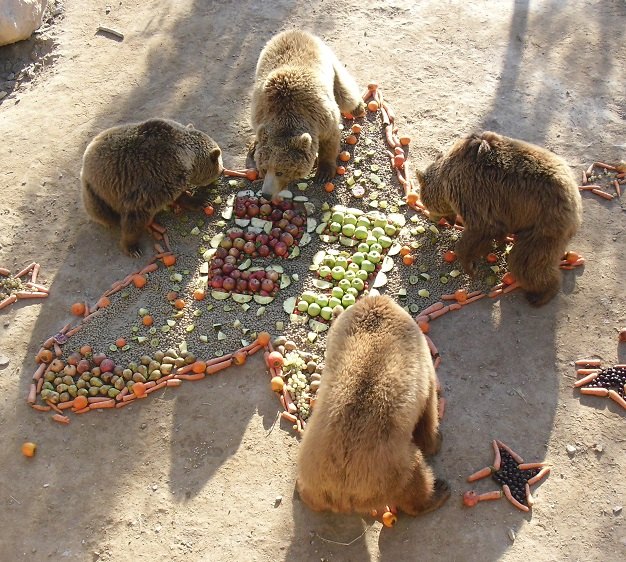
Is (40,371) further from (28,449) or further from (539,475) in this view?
(539,475)

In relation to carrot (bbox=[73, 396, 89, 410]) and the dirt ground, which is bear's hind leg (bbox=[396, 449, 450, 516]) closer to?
the dirt ground

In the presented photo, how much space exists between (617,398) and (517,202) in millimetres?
2353

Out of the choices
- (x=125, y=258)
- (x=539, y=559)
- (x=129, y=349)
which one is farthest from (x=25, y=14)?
(x=539, y=559)

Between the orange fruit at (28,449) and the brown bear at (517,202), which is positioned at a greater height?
the brown bear at (517,202)

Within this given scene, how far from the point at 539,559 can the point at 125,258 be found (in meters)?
5.86

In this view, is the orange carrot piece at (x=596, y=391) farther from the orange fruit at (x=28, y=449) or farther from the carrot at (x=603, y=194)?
the orange fruit at (x=28, y=449)

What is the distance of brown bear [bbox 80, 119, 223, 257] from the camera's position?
745 cm

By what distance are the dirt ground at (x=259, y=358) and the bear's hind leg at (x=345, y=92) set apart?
798mm

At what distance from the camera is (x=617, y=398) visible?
6.31m

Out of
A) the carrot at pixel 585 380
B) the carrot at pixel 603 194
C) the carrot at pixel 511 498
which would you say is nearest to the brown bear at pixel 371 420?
the carrot at pixel 511 498

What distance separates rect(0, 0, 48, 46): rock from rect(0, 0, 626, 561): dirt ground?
0.32m

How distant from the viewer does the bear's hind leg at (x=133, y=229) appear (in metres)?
7.59

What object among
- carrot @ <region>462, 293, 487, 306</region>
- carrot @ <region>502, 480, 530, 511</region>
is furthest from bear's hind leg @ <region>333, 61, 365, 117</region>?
carrot @ <region>502, 480, 530, 511</region>

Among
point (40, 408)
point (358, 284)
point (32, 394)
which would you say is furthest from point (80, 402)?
point (358, 284)
